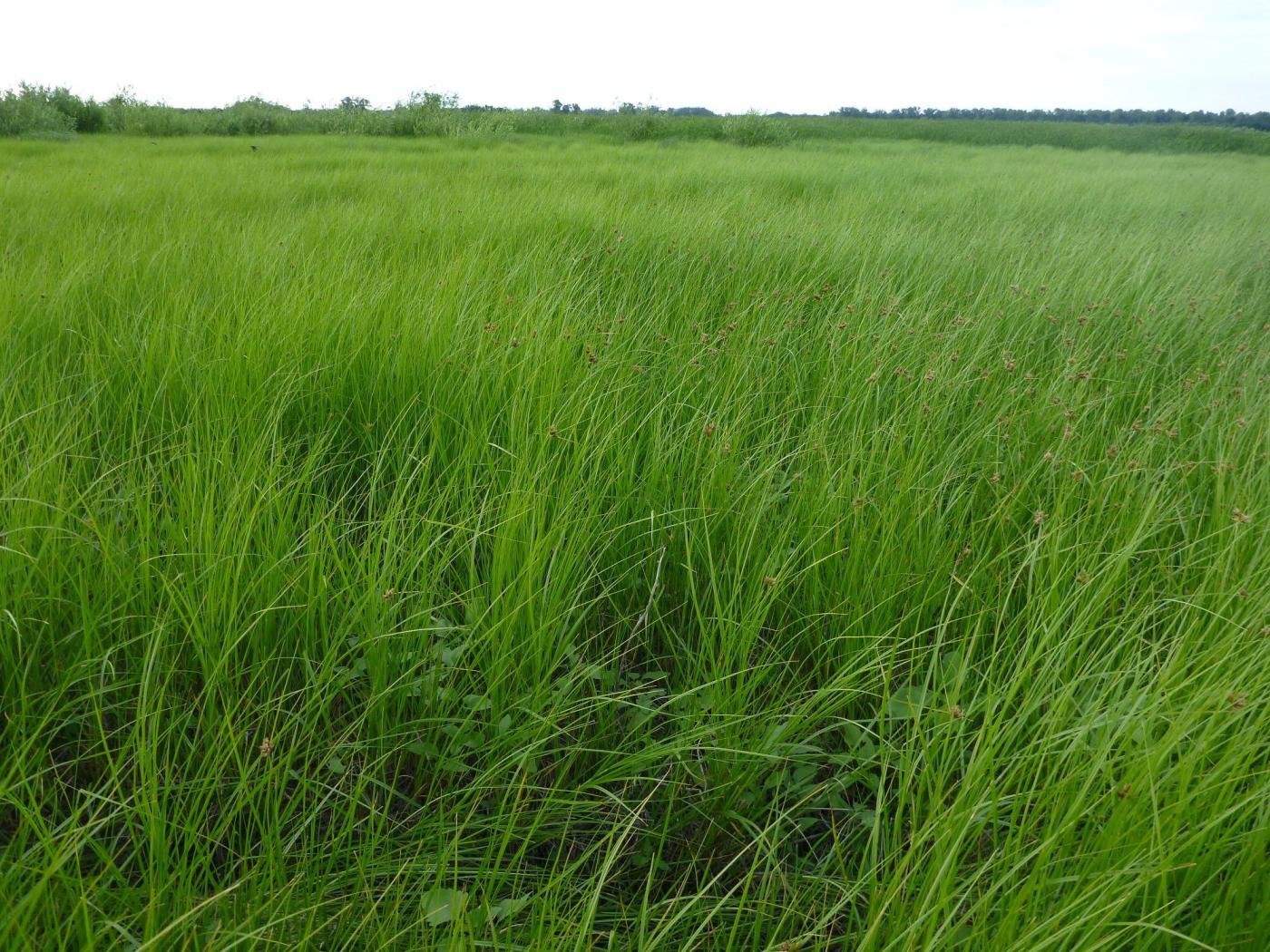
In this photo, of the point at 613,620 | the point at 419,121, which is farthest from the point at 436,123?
the point at 613,620

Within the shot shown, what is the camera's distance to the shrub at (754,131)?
18.7 m

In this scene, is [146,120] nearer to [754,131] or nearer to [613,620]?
[754,131]

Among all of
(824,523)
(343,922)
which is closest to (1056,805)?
(824,523)

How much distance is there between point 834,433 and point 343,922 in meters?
1.62

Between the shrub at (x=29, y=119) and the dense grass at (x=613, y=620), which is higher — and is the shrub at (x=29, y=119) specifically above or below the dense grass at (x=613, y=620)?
above

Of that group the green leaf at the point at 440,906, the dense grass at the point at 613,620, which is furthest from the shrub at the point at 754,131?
the green leaf at the point at 440,906

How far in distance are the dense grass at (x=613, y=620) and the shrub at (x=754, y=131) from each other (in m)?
17.2

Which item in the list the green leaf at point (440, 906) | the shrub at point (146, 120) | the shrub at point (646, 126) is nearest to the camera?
the green leaf at point (440, 906)

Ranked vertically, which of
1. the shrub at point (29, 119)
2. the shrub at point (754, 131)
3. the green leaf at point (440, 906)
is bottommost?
the green leaf at point (440, 906)

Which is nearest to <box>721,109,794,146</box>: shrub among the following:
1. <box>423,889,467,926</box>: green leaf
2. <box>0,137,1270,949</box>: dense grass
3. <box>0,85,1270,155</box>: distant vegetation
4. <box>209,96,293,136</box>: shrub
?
<box>0,85,1270,155</box>: distant vegetation

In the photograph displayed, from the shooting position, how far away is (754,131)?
740 inches

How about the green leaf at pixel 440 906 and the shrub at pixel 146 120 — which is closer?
the green leaf at pixel 440 906

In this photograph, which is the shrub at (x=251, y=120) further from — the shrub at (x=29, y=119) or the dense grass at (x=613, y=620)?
the dense grass at (x=613, y=620)

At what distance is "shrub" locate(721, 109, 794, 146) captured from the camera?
61.2 feet
